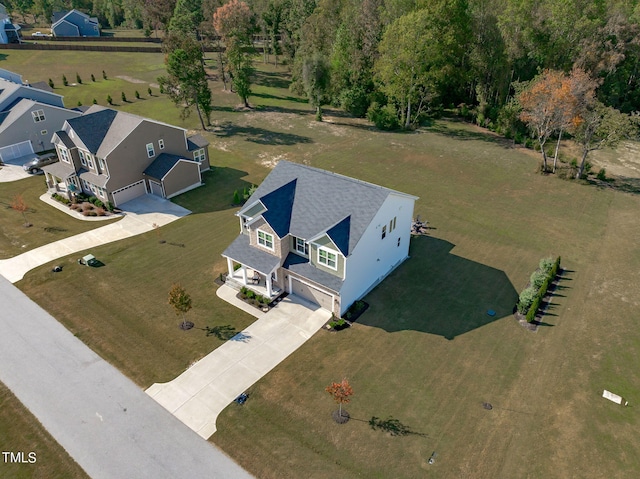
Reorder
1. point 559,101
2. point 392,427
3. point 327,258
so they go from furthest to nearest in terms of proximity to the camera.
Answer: point 559,101 < point 327,258 < point 392,427

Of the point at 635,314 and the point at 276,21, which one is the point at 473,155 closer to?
the point at 635,314

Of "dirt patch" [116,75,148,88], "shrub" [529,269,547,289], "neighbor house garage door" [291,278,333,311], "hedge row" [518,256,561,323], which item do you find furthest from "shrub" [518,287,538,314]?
"dirt patch" [116,75,148,88]

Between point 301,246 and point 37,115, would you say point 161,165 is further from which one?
point 37,115

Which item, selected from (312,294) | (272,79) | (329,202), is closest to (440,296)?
(312,294)

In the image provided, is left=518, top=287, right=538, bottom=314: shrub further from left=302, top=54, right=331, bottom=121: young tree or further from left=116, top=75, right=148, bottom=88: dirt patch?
left=116, top=75, right=148, bottom=88: dirt patch

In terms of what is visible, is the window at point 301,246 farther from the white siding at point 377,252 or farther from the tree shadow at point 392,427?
the tree shadow at point 392,427
